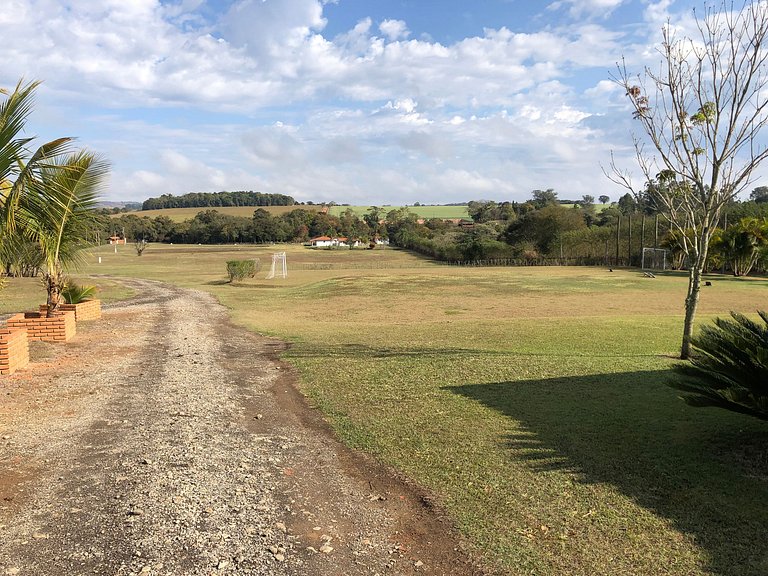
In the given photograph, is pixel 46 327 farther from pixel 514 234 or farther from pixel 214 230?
pixel 214 230

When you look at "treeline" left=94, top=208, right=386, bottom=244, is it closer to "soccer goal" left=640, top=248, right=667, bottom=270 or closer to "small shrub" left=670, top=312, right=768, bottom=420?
"soccer goal" left=640, top=248, right=667, bottom=270

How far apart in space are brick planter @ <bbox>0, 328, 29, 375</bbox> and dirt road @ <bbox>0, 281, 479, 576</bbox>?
0.25 metres

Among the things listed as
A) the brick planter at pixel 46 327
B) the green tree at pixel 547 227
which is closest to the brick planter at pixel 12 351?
the brick planter at pixel 46 327

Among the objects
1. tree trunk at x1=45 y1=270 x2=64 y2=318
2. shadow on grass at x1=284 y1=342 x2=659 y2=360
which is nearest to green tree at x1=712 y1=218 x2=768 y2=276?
shadow on grass at x1=284 y1=342 x2=659 y2=360

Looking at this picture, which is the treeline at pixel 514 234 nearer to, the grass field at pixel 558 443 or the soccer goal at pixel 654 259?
the soccer goal at pixel 654 259

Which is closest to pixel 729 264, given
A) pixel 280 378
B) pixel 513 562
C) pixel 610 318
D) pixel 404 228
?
pixel 610 318

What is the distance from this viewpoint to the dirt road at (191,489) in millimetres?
3852

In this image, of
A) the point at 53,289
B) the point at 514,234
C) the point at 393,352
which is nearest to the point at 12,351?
the point at 53,289

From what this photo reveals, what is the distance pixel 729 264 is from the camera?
51625 millimetres

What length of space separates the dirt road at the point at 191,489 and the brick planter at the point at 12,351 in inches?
9.8

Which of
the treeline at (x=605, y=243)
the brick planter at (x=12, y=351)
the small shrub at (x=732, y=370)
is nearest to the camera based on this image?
the small shrub at (x=732, y=370)

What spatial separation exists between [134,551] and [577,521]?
10.1 ft

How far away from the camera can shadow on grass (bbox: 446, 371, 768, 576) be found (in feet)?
14.2

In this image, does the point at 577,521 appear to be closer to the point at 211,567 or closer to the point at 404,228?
the point at 211,567
